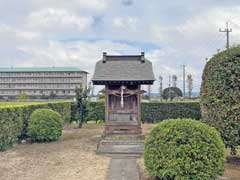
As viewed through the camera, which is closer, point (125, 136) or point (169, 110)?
point (125, 136)

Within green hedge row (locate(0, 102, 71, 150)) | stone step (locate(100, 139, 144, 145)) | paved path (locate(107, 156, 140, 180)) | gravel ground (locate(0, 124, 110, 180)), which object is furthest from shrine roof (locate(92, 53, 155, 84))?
paved path (locate(107, 156, 140, 180))

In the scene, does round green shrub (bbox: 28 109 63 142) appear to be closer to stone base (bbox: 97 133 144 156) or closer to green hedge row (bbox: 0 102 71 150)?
green hedge row (bbox: 0 102 71 150)

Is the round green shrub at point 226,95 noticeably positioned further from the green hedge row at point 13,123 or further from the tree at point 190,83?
the tree at point 190,83

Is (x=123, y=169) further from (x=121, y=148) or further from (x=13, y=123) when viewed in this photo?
(x=13, y=123)

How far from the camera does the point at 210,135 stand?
21.5 ft

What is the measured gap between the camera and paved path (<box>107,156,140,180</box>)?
24.1ft

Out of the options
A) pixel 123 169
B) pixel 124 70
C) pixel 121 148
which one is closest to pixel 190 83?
pixel 124 70

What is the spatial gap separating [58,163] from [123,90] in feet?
19.6

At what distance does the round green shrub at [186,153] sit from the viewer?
632cm

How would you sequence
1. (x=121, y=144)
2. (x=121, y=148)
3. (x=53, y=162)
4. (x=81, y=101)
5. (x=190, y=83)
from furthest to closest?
(x=190, y=83)
(x=81, y=101)
(x=121, y=144)
(x=121, y=148)
(x=53, y=162)

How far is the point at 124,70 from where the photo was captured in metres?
15.2

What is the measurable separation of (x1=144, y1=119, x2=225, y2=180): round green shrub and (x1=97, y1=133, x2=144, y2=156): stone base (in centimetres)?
424

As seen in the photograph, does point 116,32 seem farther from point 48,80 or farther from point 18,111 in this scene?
point 48,80

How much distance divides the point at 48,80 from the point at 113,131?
77732 mm
